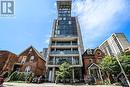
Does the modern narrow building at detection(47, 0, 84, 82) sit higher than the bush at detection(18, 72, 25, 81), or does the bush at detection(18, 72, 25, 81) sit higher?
the modern narrow building at detection(47, 0, 84, 82)

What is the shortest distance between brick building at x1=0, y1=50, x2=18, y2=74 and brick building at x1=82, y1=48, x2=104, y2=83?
16482mm

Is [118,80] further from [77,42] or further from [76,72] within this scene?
[77,42]

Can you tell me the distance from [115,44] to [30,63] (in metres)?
27.6

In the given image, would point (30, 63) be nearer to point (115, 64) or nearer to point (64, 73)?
point (64, 73)

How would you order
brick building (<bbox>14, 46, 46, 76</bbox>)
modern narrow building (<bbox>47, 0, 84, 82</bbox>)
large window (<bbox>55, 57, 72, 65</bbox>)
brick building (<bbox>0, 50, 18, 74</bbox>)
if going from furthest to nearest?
1. large window (<bbox>55, 57, 72, 65</bbox>)
2. brick building (<bbox>0, 50, 18, 74</bbox>)
3. modern narrow building (<bbox>47, 0, 84, 82</bbox>)
4. brick building (<bbox>14, 46, 46, 76</bbox>)


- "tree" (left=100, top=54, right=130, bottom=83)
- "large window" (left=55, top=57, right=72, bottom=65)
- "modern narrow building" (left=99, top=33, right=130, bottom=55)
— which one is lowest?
"tree" (left=100, top=54, right=130, bottom=83)

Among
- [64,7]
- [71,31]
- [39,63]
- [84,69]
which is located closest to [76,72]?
[84,69]

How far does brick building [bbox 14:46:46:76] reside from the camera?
126 ft

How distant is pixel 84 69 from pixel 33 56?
12276 millimetres

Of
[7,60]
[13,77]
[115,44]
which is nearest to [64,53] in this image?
[13,77]

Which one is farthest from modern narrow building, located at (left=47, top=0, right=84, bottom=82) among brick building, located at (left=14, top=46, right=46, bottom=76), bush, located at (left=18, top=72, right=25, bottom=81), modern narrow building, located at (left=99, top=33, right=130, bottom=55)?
modern narrow building, located at (left=99, top=33, right=130, bottom=55)

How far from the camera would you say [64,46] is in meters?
43.8

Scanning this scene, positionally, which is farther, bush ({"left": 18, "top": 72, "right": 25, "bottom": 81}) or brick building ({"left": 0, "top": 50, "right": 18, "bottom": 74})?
brick building ({"left": 0, "top": 50, "right": 18, "bottom": 74})

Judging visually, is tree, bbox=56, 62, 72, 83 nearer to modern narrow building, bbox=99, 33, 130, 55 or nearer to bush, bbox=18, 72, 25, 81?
bush, bbox=18, 72, 25, 81
